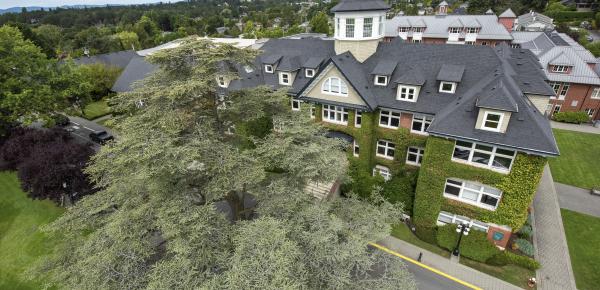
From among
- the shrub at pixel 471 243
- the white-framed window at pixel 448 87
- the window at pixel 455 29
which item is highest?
the window at pixel 455 29

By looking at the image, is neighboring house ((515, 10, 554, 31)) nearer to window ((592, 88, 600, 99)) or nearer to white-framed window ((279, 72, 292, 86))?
window ((592, 88, 600, 99))

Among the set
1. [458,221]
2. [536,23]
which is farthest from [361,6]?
[536,23]

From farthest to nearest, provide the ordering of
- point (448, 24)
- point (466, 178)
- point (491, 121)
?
point (448, 24) < point (466, 178) < point (491, 121)

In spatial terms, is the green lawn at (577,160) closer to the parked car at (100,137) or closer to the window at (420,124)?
the window at (420,124)

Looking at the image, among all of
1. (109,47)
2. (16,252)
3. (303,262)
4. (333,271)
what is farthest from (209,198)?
(109,47)

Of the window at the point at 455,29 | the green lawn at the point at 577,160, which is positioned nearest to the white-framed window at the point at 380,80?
the green lawn at the point at 577,160

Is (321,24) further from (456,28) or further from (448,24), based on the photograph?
(456,28)

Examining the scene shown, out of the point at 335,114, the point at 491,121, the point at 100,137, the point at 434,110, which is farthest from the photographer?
the point at 100,137
